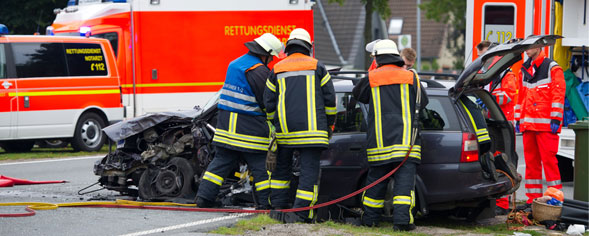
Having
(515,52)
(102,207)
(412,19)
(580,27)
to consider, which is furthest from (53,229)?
(412,19)

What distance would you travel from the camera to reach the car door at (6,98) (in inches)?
569

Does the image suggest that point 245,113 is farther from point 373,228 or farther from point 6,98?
point 6,98

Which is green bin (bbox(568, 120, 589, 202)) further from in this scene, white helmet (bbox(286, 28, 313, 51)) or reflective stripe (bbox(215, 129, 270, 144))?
reflective stripe (bbox(215, 129, 270, 144))

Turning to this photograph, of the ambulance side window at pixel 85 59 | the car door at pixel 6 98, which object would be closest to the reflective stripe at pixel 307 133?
the car door at pixel 6 98

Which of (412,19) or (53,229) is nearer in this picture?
(53,229)

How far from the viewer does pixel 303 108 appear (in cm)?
775

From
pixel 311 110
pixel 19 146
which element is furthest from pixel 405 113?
pixel 19 146

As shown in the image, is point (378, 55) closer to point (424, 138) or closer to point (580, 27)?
point (424, 138)

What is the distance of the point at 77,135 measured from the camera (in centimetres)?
1554

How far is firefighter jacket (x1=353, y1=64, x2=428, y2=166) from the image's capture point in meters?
7.64

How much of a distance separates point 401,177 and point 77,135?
9213 millimetres

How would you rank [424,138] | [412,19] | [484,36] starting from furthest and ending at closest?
[412,19], [484,36], [424,138]

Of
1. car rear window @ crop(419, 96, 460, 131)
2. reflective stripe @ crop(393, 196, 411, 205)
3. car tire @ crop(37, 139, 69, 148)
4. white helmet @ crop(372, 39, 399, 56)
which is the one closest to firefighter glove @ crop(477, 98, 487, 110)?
car rear window @ crop(419, 96, 460, 131)

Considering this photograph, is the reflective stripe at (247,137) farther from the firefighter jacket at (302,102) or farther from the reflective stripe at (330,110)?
the reflective stripe at (330,110)
